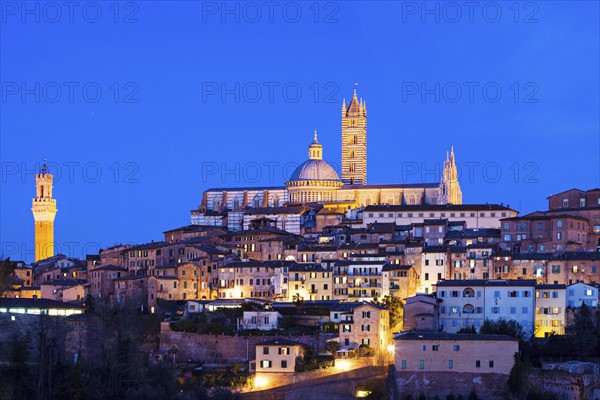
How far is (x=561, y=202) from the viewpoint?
7631cm

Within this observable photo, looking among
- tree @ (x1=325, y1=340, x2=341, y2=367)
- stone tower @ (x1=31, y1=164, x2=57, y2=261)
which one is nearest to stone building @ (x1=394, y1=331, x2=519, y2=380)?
tree @ (x1=325, y1=340, x2=341, y2=367)

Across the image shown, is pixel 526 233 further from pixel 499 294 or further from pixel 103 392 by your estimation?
pixel 103 392

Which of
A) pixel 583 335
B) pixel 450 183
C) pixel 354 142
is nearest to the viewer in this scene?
pixel 583 335

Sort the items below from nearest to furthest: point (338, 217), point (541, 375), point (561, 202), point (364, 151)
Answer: point (541, 375)
point (561, 202)
point (338, 217)
point (364, 151)

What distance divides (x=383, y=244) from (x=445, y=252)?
4.16m

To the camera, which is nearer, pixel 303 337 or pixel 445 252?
pixel 303 337

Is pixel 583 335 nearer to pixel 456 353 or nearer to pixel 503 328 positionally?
pixel 503 328

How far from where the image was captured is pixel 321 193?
9150 centimetres

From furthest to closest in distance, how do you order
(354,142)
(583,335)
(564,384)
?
(354,142) → (583,335) → (564,384)

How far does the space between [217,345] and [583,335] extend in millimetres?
14827

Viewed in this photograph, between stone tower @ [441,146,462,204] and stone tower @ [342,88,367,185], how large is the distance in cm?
1202

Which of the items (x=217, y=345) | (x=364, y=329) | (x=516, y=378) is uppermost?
(x=364, y=329)

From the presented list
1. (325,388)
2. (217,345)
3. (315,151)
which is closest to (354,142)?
(315,151)

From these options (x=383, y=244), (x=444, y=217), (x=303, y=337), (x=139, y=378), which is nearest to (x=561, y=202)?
(x=444, y=217)
